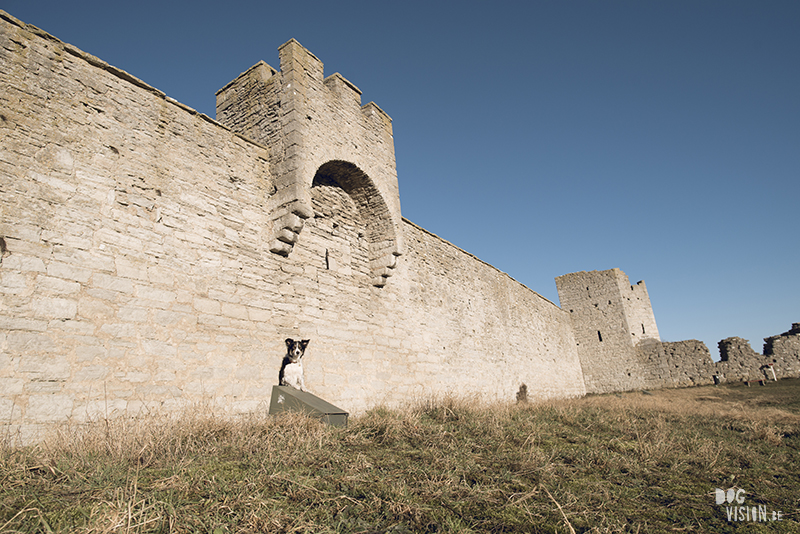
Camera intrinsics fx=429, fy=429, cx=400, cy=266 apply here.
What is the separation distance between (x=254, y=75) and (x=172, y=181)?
10.5 feet

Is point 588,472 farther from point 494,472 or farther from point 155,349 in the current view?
point 155,349

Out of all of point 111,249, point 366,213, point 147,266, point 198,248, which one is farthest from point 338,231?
point 111,249

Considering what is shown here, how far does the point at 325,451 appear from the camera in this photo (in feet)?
12.6

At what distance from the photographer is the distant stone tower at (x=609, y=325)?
20750 mm

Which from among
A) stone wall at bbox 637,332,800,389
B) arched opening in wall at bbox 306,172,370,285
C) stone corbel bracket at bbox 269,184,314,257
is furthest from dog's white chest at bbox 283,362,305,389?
stone wall at bbox 637,332,800,389

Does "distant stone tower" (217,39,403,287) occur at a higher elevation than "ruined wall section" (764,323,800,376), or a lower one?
higher

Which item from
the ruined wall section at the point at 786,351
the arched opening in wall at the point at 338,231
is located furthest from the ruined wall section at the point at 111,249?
the ruined wall section at the point at 786,351

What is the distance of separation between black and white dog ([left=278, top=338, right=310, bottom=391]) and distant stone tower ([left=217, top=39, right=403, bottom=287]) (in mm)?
1497

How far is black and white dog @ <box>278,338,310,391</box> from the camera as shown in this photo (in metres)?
6.05

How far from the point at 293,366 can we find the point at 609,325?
1941 cm

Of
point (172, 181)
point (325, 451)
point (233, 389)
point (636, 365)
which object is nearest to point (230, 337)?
point (233, 389)

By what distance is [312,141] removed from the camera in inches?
287

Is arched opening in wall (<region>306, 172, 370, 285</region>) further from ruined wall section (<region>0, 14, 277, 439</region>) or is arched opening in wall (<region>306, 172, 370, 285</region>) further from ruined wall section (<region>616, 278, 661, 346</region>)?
ruined wall section (<region>616, 278, 661, 346</region>)

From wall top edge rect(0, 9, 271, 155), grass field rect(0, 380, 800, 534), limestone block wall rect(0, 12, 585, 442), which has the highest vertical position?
wall top edge rect(0, 9, 271, 155)
